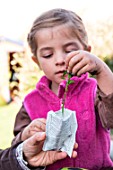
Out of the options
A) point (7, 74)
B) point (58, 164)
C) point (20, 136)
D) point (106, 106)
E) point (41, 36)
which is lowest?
point (7, 74)

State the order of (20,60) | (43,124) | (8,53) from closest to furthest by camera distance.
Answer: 1. (43,124)
2. (20,60)
3. (8,53)

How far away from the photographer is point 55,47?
5.00 ft

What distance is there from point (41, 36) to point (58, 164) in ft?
1.71

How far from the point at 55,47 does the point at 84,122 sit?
12.7 inches

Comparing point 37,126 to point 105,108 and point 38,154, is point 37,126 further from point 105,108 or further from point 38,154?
point 105,108

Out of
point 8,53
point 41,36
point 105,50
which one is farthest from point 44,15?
point 8,53

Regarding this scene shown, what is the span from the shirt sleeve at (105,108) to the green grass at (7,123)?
8.48 ft

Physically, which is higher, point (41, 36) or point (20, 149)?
point (41, 36)

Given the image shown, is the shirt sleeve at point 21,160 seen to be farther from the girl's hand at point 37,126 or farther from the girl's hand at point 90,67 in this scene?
the girl's hand at point 90,67

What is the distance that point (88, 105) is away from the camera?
1580mm

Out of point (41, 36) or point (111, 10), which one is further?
point (111, 10)

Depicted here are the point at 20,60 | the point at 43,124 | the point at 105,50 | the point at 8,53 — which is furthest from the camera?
the point at 8,53

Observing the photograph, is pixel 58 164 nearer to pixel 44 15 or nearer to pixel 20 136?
pixel 20 136

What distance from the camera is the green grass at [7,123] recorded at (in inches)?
166
